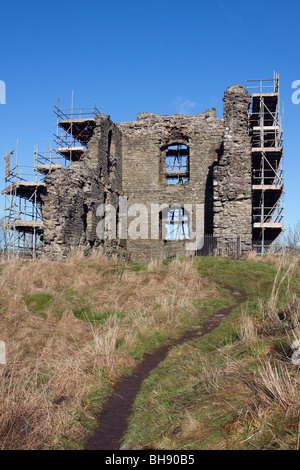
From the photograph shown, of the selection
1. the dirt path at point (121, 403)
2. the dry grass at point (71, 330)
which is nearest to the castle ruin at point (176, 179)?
the dry grass at point (71, 330)

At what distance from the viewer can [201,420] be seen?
12.3 feet

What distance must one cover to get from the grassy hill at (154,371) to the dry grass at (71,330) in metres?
0.02

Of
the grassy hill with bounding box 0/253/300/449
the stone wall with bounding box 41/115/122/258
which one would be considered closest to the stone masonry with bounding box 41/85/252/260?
the stone wall with bounding box 41/115/122/258

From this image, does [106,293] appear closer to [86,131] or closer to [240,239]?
[240,239]

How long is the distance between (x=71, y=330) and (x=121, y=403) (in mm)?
2923

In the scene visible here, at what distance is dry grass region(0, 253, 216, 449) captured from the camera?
3946 millimetres

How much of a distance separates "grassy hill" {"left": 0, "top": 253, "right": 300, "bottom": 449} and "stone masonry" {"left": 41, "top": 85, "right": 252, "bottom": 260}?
695 centimetres

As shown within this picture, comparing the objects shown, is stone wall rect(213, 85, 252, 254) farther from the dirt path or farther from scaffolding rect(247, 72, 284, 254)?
the dirt path

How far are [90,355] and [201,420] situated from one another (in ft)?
8.08

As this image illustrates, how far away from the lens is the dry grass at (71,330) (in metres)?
3.95

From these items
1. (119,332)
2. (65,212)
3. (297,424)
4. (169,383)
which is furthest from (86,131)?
(297,424)

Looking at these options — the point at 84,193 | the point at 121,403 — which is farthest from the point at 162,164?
the point at 121,403

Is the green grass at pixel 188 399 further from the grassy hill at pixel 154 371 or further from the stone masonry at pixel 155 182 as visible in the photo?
the stone masonry at pixel 155 182

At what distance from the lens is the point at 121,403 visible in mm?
4738
